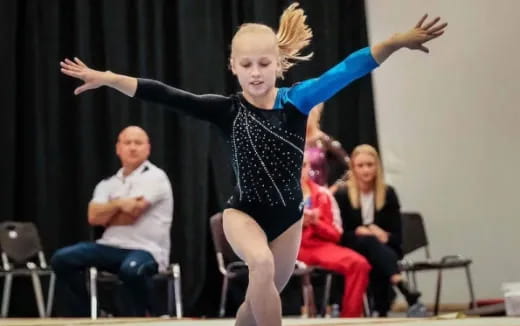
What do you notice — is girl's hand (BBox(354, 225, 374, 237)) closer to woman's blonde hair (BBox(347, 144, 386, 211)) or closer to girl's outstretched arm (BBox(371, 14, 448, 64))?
woman's blonde hair (BBox(347, 144, 386, 211))

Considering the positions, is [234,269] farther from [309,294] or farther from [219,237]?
[309,294]

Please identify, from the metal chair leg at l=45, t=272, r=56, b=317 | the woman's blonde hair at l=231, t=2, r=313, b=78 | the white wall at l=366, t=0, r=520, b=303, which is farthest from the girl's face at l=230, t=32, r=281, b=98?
the white wall at l=366, t=0, r=520, b=303

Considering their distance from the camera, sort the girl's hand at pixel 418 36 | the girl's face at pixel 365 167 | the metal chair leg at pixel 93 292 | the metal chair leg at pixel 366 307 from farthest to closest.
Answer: the metal chair leg at pixel 366 307 → the girl's face at pixel 365 167 → the metal chair leg at pixel 93 292 → the girl's hand at pixel 418 36

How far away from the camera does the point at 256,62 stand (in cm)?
278

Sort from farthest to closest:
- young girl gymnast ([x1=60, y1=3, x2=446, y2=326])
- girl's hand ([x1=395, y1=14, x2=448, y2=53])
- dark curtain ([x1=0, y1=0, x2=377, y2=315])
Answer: dark curtain ([x1=0, y1=0, x2=377, y2=315]) < young girl gymnast ([x1=60, y1=3, x2=446, y2=326]) < girl's hand ([x1=395, y1=14, x2=448, y2=53])

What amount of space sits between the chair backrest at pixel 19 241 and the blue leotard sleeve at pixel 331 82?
11.1 feet

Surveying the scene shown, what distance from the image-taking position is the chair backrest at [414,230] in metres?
6.38

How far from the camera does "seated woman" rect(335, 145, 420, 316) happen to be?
5.43 meters

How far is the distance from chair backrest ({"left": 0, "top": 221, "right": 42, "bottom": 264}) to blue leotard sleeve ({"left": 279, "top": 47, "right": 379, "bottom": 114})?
338 centimetres

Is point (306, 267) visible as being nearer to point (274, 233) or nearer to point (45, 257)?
point (45, 257)

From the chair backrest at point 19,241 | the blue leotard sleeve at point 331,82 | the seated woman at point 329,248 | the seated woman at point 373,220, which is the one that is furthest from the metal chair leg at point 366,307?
the blue leotard sleeve at point 331,82

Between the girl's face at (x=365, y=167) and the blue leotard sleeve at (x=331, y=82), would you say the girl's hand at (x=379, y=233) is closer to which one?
the girl's face at (x=365, y=167)

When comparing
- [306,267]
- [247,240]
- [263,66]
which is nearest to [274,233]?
[247,240]

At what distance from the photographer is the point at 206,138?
6672 mm
